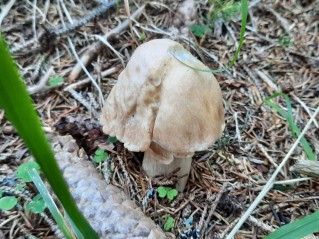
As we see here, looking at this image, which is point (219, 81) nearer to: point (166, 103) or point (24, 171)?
point (166, 103)

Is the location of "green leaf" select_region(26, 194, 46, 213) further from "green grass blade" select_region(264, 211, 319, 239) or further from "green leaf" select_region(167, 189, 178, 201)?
"green grass blade" select_region(264, 211, 319, 239)

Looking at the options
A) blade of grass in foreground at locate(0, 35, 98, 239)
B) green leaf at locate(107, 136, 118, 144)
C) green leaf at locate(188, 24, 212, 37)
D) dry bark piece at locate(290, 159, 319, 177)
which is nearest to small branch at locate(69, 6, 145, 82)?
green leaf at locate(188, 24, 212, 37)

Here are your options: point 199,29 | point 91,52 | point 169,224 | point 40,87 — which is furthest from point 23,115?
point 199,29

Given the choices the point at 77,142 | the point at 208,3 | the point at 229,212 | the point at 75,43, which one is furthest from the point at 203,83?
the point at 208,3

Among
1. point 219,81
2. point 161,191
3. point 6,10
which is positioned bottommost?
point 161,191

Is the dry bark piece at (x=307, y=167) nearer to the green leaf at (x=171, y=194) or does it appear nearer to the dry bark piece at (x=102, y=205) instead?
the green leaf at (x=171, y=194)

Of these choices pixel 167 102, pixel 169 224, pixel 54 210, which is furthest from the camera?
pixel 169 224
